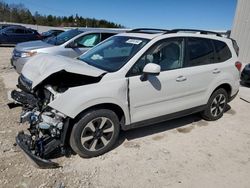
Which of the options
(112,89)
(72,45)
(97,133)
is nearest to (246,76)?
(72,45)

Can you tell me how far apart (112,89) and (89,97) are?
1.22 ft

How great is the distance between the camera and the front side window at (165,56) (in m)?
3.86

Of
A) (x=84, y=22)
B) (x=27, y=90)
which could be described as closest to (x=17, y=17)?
(x=84, y=22)

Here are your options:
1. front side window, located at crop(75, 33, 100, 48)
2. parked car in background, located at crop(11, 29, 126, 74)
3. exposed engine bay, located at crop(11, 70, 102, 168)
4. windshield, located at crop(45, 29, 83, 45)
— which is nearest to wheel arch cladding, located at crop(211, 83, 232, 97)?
exposed engine bay, located at crop(11, 70, 102, 168)

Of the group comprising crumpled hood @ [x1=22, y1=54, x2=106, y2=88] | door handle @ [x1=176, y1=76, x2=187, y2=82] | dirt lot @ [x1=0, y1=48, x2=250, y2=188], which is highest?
crumpled hood @ [x1=22, y1=54, x2=106, y2=88]

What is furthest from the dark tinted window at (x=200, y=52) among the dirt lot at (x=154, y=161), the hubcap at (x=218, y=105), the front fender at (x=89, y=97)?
the front fender at (x=89, y=97)

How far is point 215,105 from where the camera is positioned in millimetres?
5215

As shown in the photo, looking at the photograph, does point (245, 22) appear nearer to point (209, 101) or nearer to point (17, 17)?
point (209, 101)

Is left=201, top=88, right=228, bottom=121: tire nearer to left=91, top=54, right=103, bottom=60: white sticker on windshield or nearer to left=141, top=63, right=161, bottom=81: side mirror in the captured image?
left=141, top=63, right=161, bottom=81: side mirror

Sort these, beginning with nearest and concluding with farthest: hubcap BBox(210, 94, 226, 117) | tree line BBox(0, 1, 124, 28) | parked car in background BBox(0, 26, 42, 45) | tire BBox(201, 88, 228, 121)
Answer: tire BBox(201, 88, 228, 121) → hubcap BBox(210, 94, 226, 117) → parked car in background BBox(0, 26, 42, 45) → tree line BBox(0, 1, 124, 28)

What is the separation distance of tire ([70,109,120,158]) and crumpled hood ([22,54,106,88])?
1.91 feet

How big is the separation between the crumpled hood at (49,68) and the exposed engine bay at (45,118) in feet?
0.32

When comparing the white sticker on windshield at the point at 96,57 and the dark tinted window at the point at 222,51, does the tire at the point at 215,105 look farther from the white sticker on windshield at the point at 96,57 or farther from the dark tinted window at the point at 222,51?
the white sticker on windshield at the point at 96,57

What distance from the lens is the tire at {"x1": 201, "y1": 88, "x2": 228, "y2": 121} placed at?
199 inches
